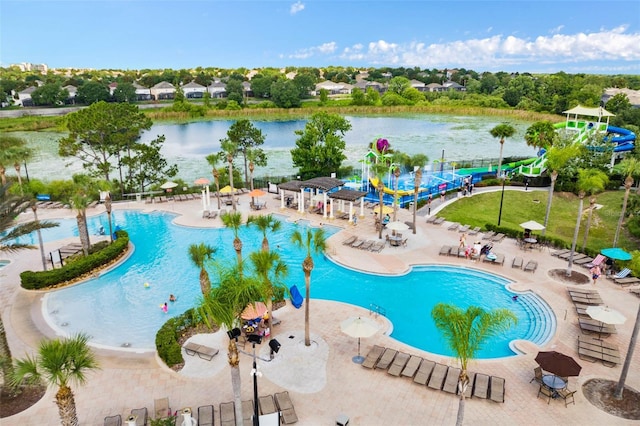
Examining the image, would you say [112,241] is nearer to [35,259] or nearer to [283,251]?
[35,259]

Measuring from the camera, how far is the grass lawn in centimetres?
3123

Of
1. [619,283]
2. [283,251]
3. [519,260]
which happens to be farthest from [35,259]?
[619,283]

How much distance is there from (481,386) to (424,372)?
2005 mm

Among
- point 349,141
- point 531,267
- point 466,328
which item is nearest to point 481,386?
point 466,328

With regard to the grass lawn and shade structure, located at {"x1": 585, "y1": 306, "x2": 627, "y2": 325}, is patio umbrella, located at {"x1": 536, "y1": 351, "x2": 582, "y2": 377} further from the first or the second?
the grass lawn

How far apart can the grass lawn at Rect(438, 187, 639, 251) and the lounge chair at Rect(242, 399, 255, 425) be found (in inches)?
942

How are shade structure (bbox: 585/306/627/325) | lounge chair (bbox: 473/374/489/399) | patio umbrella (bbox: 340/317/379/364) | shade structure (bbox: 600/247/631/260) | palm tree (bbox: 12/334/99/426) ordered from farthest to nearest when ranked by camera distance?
1. shade structure (bbox: 600/247/631/260)
2. shade structure (bbox: 585/306/627/325)
3. patio umbrella (bbox: 340/317/379/364)
4. lounge chair (bbox: 473/374/489/399)
5. palm tree (bbox: 12/334/99/426)

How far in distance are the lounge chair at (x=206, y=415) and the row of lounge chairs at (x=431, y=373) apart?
5912 millimetres

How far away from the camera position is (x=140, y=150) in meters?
39.6

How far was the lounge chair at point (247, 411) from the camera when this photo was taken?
44.4ft

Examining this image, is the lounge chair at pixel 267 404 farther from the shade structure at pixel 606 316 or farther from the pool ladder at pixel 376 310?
the shade structure at pixel 606 316

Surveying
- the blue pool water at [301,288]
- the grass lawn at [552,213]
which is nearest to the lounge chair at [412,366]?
the blue pool water at [301,288]

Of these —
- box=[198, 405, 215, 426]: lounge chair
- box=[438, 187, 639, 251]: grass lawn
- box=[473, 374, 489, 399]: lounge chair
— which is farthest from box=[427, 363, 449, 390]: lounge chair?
box=[438, 187, 639, 251]: grass lawn

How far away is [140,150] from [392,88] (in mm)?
113473
